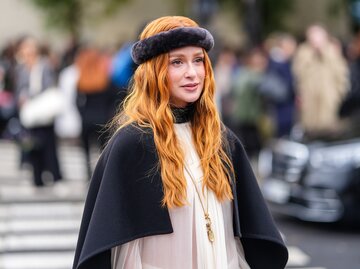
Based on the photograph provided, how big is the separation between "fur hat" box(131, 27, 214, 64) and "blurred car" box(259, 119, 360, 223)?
20.7 feet

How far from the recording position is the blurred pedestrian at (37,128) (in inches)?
463

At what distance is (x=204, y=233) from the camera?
11.7 feet

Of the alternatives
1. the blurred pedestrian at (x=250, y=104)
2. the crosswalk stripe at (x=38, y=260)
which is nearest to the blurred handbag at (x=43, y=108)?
the crosswalk stripe at (x=38, y=260)

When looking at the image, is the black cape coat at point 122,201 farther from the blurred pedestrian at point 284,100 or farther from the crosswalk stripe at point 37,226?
the blurred pedestrian at point 284,100

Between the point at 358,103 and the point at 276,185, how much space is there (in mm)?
3129

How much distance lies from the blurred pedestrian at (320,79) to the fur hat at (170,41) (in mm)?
9606

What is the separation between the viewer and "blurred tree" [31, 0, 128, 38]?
31906 millimetres

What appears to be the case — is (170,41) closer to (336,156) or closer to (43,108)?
(336,156)

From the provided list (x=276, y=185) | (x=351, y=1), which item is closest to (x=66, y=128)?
(x=276, y=185)

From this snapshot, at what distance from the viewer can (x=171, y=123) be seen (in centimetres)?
357

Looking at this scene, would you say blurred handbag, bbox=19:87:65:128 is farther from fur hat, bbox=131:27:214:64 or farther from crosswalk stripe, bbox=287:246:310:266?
fur hat, bbox=131:27:214:64

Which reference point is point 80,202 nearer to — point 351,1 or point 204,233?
point 204,233

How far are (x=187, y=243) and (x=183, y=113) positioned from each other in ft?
1.54

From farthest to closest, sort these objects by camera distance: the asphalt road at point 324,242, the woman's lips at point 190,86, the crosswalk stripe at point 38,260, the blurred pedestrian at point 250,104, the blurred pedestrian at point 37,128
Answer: the blurred pedestrian at point 250,104, the blurred pedestrian at point 37,128, the asphalt road at point 324,242, the crosswalk stripe at point 38,260, the woman's lips at point 190,86
